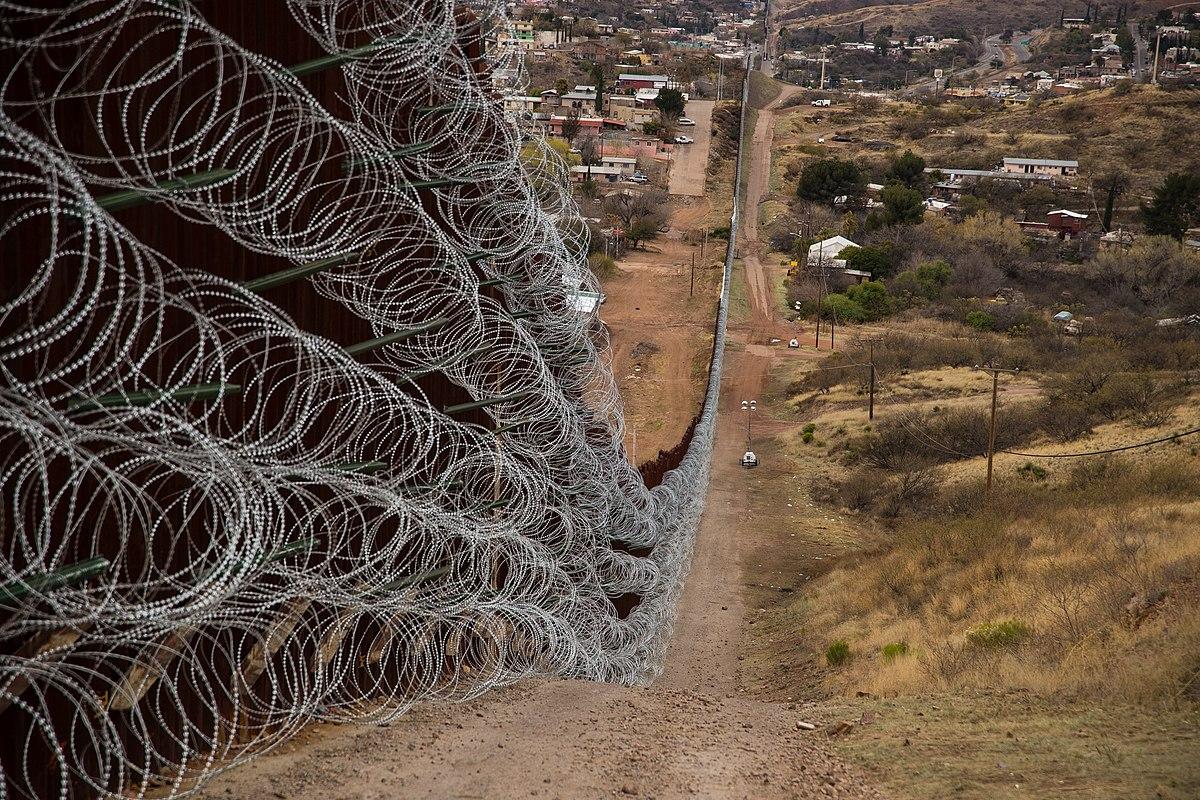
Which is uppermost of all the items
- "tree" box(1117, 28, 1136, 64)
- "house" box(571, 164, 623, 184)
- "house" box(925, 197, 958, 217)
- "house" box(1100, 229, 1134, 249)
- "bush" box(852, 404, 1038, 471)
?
"tree" box(1117, 28, 1136, 64)

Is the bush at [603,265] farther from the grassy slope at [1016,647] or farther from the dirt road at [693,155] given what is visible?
the grassy slope at [1016,647]

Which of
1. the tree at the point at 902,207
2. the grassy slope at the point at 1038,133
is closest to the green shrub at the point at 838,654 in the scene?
the tree at the point at 902,207

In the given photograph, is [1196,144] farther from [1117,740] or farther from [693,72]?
[1117,740]

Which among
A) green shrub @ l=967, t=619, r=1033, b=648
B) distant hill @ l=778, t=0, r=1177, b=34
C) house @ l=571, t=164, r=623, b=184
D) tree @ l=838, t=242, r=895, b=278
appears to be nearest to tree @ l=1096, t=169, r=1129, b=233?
tree @ l=838, t=242, r=895, b=278

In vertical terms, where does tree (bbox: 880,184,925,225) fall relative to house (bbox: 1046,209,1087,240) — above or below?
above

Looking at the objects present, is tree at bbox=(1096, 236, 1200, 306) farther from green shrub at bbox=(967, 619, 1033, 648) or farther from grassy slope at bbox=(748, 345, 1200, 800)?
green shrub at bbox=(967, 619, 1033, 648)

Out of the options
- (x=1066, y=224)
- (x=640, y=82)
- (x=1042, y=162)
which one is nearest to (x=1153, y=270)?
(x=1066, y=224)

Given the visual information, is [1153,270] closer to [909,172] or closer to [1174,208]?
[1174,208]
